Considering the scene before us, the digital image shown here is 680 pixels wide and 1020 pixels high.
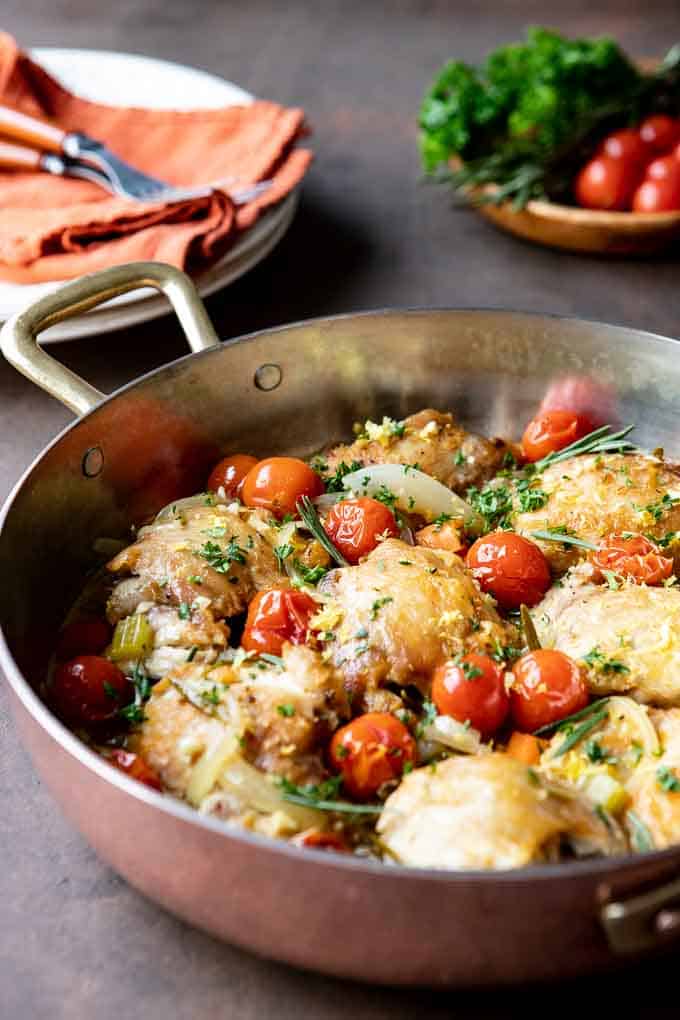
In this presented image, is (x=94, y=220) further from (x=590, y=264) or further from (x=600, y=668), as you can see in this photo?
(x=600, y=668)

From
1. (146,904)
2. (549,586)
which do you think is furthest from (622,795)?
(146,904)

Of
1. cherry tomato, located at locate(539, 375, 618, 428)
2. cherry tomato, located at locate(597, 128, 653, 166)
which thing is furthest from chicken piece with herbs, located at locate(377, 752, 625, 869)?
cherry tomato, located at locate(597, 128, 653, 166)

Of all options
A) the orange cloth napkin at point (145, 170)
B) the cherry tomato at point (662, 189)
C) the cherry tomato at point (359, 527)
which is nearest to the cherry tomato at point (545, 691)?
the cherry tomato at point (359, 527)

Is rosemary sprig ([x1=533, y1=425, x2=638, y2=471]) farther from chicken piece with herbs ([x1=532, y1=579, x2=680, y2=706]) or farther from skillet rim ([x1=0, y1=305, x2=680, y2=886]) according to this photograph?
skillet rim ([x1=0, y1=305, x2=680, y2=886])

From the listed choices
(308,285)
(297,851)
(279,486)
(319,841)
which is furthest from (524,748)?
(308,285)

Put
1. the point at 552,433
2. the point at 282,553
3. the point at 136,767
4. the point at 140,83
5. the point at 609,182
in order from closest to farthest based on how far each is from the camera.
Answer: the point at 136,767, the point at 282,553, the point at 552,433, the point at 609,182, the point at 140,83

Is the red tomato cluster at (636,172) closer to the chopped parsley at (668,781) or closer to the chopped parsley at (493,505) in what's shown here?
the chopped parsley at (493,505)

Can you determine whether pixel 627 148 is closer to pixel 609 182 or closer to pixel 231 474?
pixel 609 182
